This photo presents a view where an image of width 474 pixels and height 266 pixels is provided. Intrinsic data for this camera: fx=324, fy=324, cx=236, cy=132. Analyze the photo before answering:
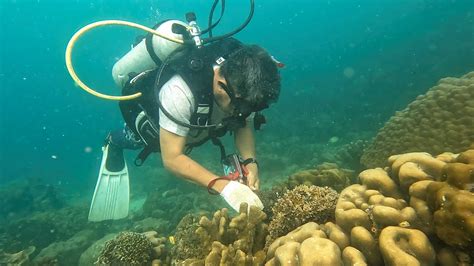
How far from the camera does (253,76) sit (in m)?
3.37

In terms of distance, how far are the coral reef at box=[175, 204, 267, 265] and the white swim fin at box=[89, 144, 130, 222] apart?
3.57 meters

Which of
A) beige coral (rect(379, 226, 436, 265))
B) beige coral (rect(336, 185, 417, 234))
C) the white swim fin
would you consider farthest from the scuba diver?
A: beige coral (rect(379, 226, 436, 265))

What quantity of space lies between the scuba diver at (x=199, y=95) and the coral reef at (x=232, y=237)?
14.7 inches

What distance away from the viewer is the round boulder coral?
3.65m

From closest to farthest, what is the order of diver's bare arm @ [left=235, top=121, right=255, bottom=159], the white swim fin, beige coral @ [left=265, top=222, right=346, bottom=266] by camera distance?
beige coral @ [left=265, top=222, right=346, bottom=266], diver's bare arm @ [left=235, top=121, right=255, bottom=159], the white swim fin

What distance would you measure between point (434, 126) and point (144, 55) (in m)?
4.37

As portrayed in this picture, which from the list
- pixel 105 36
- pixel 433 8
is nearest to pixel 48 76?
pixel 105 36

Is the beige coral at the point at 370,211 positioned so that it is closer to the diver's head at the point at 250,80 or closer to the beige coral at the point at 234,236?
the beige coral at the point at 234,236

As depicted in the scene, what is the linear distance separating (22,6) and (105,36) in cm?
3194

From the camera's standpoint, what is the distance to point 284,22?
506 ft

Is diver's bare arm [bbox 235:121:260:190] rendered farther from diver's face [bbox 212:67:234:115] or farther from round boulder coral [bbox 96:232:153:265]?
round boulder coral [bbox 96:232:153:265]

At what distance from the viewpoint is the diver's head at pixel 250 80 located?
133 inches

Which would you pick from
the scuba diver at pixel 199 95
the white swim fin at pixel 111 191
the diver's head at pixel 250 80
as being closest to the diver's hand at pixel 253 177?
the scuba diver at pixel 199 95

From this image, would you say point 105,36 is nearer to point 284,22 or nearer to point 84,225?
point 284,22
